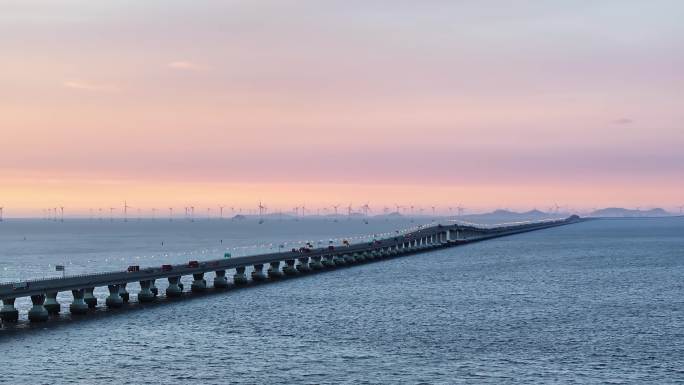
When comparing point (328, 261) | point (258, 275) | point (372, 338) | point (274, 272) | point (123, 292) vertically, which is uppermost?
point (328, 261)

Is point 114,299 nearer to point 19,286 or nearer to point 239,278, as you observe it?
point 19,286

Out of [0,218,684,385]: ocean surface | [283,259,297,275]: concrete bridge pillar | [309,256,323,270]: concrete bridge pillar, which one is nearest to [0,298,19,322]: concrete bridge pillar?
[0,218,684,385]: ocean surface

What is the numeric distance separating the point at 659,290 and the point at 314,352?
6941 cm

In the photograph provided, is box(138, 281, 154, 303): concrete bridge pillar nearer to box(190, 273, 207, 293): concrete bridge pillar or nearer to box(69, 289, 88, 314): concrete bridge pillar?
box(69, 289, 88, 314): concrete bridge pillar

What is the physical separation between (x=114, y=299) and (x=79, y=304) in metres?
6.21

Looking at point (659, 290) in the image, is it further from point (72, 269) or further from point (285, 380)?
point (72, 269)

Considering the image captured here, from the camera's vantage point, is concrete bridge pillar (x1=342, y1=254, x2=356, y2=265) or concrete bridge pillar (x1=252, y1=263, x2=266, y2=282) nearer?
concrete bridge pillar (x1=252, y1=263, x2=266, y2=282)

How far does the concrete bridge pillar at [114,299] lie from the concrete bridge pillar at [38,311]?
458 inches

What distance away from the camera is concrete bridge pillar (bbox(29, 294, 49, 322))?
8925 centimetres

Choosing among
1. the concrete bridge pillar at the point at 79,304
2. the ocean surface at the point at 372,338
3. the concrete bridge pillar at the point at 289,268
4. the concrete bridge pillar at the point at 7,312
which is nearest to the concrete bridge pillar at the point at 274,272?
the concrete bridge pillar at the point at 289,268

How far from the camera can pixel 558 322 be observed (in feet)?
293

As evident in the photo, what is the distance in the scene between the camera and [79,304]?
317ft

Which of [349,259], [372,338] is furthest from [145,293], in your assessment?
[349,259]

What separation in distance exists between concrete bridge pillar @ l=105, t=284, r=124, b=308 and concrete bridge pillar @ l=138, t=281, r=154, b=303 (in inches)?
178
